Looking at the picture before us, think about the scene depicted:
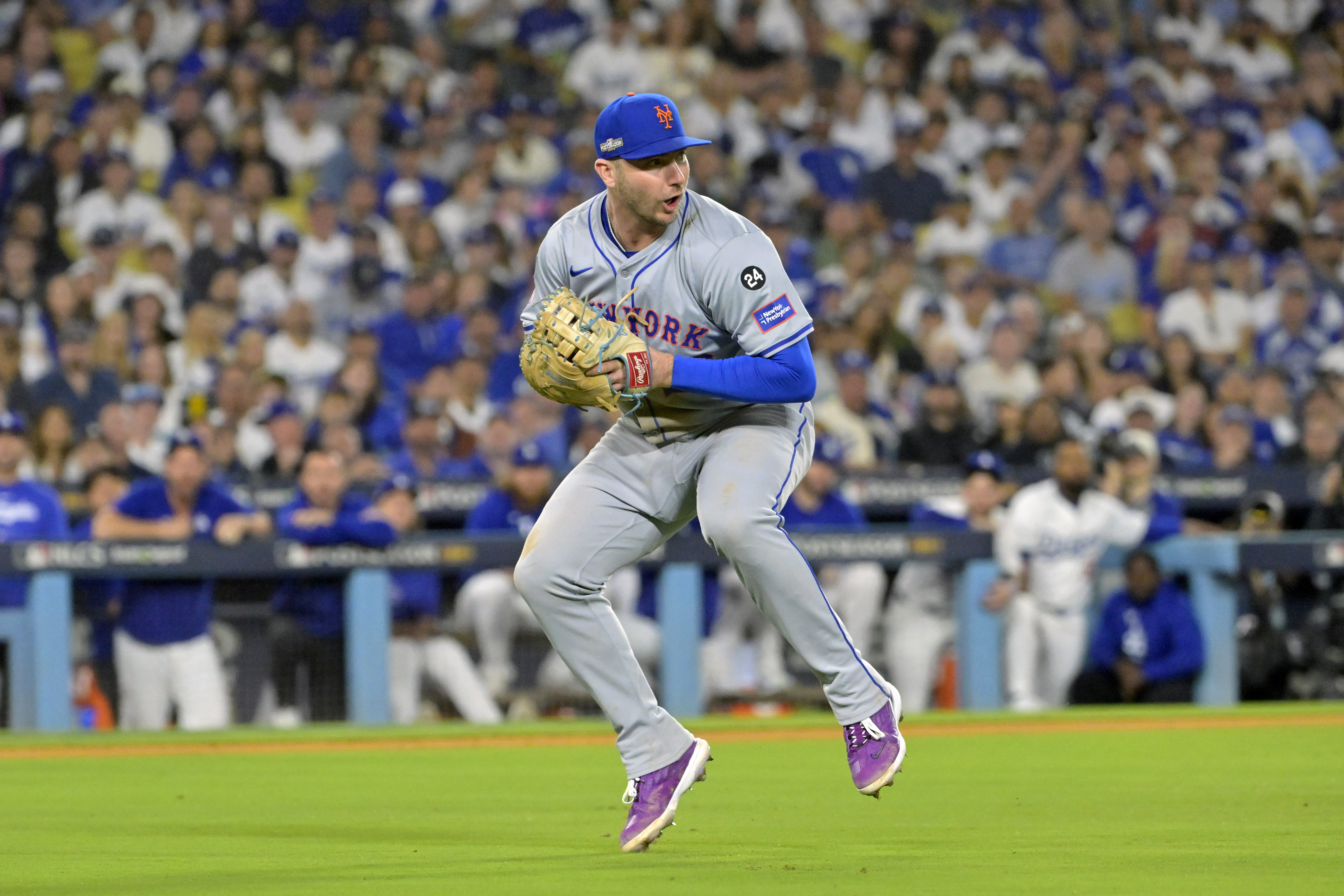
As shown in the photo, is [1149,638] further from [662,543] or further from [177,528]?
[662,543]

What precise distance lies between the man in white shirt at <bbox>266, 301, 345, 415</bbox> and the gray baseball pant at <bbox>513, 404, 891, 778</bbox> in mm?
7999

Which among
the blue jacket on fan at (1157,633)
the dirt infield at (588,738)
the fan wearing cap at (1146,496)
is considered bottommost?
the dirt infield at (588,738)

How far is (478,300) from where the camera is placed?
1311cm

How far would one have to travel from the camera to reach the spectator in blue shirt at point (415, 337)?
511 inches

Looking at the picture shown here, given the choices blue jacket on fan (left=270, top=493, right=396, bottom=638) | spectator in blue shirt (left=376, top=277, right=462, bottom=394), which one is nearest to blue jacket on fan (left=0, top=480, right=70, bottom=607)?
blue jacket on fan (left=270, top=493, right=396, bottom=638)

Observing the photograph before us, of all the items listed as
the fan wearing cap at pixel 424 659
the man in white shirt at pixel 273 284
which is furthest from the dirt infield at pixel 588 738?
the man in white shirt at pixel 273 284

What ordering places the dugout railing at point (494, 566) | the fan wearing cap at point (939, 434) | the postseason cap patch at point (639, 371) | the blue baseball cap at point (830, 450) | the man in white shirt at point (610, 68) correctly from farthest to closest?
the man in white shirt at point (610, 68)
the fan wearing cap at point (939, 434)
the blue baseball cap at point (830, 450)
the dugout railing at point (494, 566)
the postseason cap patch at point (639, 371)

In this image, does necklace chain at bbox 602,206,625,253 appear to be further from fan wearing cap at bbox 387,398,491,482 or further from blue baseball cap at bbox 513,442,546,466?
fan wearing cap at bbox 387,398,491,482

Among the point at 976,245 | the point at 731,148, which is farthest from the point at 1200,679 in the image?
the point at 731,148

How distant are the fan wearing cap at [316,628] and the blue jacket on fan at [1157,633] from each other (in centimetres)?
381

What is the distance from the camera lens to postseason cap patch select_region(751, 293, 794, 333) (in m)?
4.63

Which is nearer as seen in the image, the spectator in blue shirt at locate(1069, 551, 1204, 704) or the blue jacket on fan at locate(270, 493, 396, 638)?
the blue jacket on fan at locate(270, 493, 396, 638)

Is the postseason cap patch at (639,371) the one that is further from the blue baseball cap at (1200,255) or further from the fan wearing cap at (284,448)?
the blue baseball cap at (1200,255)

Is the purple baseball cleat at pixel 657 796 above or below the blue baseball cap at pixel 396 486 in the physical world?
below
